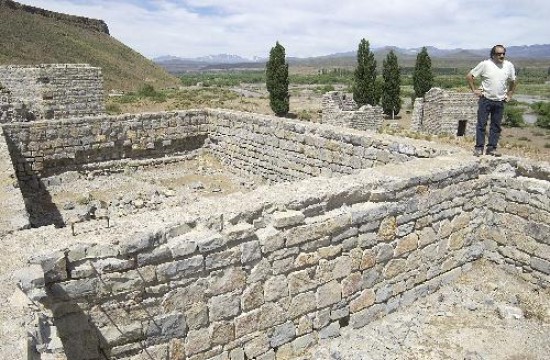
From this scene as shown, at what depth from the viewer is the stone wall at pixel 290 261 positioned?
3799mm

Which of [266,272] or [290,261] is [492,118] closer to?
[290,261]

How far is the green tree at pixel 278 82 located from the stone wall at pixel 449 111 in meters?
14.2

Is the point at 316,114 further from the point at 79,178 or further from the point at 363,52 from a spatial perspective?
the point at 79,178

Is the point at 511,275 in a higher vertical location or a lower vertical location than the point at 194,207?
lower

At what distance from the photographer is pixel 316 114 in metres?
38.2

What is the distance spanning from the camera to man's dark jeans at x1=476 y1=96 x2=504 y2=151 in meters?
6.99

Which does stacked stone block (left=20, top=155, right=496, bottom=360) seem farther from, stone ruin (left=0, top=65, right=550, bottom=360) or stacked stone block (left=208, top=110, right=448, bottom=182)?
stacked stone block (left=208, top=110, right=448, bottom=182)

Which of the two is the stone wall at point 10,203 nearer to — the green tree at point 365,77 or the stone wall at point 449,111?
the stone wall at point 449,111

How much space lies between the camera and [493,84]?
271 inches

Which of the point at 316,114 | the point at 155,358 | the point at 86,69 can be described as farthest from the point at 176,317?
the point at 316,114

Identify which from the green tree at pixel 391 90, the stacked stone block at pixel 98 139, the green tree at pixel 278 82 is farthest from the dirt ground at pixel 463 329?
the green tree at pixel 391 90

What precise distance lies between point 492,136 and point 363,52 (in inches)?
1317

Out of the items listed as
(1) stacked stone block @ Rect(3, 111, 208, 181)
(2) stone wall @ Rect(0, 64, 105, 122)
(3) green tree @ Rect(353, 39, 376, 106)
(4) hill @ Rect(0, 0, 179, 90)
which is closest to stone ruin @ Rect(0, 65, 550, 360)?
(1) stacked stone block @ Rect(3, 111, 208, 181)

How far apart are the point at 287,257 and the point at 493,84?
4.38 m
